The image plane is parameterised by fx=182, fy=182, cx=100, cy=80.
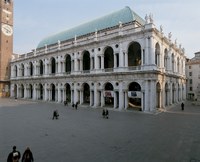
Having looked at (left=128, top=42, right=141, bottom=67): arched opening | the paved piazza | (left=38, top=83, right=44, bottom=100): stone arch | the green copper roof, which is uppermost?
the green copper roof

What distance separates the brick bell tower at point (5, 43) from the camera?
5519 cm

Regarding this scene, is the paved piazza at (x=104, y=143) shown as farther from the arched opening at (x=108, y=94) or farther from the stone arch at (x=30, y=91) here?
the stone arch at (x=30, y=91)

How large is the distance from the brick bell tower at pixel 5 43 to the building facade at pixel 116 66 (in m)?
Answer: 12.4

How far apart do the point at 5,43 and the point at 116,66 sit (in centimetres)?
4245

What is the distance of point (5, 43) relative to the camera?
5619 centimetres

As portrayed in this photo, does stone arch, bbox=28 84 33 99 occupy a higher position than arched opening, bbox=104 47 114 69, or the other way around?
arched opening, bbox=104 47 114 69

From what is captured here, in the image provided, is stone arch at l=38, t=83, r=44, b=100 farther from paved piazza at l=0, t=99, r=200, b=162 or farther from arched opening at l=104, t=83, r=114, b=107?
paved piazza at l=0, t=99, r=200, b=162

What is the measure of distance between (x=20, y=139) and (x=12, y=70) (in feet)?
166

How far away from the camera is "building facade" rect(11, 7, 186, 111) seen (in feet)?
86.4

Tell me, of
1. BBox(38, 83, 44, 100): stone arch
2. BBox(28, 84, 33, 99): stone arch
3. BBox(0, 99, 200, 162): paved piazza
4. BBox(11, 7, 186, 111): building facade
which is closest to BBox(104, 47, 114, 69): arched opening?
BBox(11, 7, 186, 111): building facade

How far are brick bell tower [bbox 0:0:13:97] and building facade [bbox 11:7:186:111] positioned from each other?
12368 millimetres

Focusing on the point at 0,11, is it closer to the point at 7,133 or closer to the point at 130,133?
the point at 7,133

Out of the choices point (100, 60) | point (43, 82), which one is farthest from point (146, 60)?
point (43, 82)

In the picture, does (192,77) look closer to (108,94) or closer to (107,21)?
(107,21)
